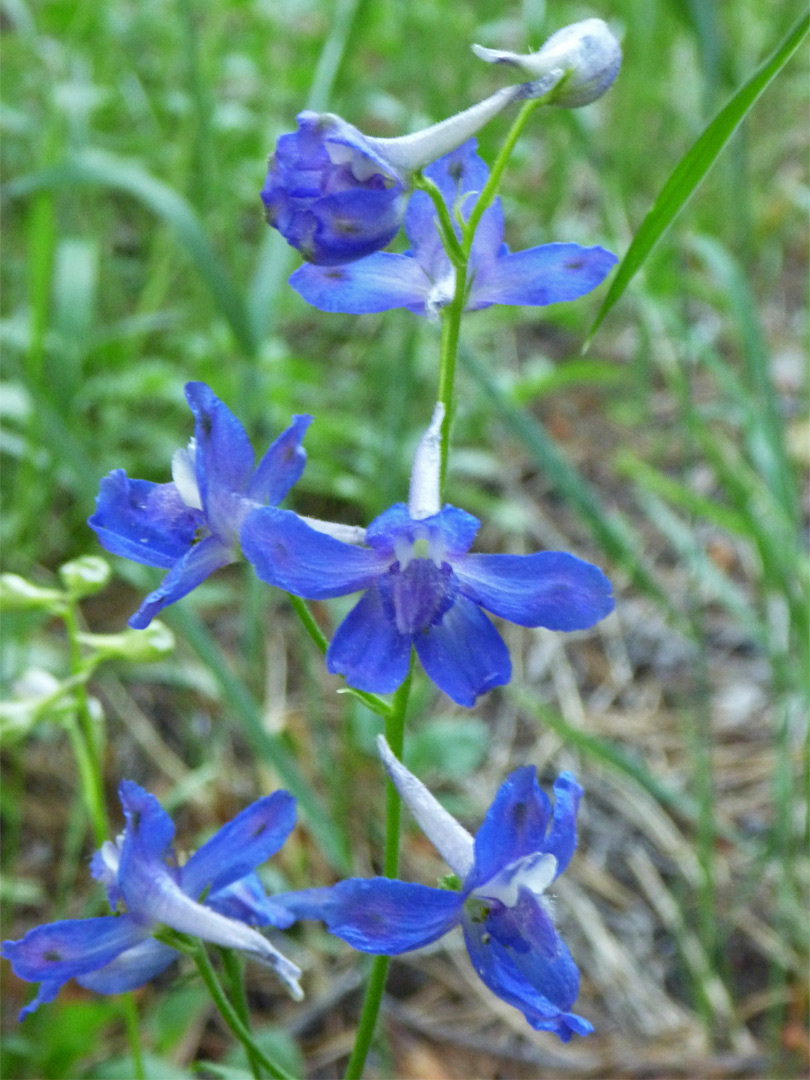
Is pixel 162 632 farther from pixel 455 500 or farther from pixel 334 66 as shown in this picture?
pixel 455 500

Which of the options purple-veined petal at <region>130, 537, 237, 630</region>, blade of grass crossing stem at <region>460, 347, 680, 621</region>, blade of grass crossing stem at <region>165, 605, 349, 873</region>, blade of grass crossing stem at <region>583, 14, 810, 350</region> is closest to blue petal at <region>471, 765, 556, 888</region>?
purple-veined petal at <region>130, 537, 237, 630</region>

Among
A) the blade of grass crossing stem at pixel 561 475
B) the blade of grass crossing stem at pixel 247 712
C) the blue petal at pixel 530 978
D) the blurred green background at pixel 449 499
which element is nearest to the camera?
the blue petal at pixel 530 978

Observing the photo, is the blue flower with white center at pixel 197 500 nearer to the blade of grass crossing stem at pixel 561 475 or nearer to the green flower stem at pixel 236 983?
the green flower stem at pixel 236 983

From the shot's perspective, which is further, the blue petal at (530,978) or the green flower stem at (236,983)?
the green flower stem at (236,983)

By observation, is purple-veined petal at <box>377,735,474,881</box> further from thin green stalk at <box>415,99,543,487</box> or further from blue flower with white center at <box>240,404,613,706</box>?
thin green stalk at <box>415,99,543,487</box>

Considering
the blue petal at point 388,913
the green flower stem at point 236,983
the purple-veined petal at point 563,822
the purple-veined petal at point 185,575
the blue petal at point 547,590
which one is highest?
the blue petal at point 547,590

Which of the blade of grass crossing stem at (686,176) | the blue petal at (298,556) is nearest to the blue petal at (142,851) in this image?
the blue petal at (298,556)

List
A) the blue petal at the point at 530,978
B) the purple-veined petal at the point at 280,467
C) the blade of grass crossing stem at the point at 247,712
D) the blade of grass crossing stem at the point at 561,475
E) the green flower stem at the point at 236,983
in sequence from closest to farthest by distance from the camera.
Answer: the blue petal at the point at 530,978, the purple-veined petal at the point at 280,467, the green flower stem at the point at 236,983, the blade of grass crossing stem at the point at 247,712, the blade of grass crossing stem at the point at 561,475

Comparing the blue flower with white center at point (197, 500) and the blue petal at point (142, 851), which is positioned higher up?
the blue flower with white center at point (197, 500)
